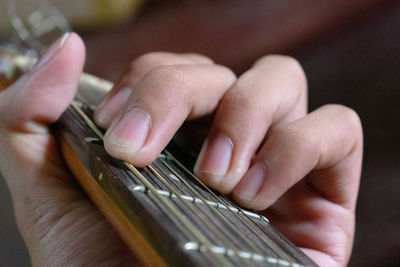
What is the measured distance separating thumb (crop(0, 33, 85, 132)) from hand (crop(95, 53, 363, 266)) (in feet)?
0.11

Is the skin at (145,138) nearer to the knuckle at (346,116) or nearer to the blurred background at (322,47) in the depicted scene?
the knuckle at (346,116)

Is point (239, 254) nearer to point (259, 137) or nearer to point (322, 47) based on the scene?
point (259, 137)

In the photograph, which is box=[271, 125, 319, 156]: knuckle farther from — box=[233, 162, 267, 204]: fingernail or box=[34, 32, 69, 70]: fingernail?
box=[34, 32, 69, 70]: fingernail

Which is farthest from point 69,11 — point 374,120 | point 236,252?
point 236,252

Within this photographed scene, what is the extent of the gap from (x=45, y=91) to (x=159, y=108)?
4.1 inches

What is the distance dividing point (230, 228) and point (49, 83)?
219mm

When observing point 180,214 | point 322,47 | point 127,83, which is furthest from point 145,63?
point 322,47

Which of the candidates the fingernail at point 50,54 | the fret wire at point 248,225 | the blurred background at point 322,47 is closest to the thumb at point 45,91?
the fingernail at point 50,54

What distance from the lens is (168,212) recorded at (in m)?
0.29

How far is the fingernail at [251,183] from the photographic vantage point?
1.34 feet

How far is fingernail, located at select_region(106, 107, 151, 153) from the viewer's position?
36 cm

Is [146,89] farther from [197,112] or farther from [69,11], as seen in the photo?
Answer: [69,11]

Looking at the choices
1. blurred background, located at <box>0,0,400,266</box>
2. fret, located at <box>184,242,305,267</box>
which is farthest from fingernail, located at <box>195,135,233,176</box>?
blurred background, located at <box>0,0,400,266</box>

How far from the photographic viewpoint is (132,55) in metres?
1.08
